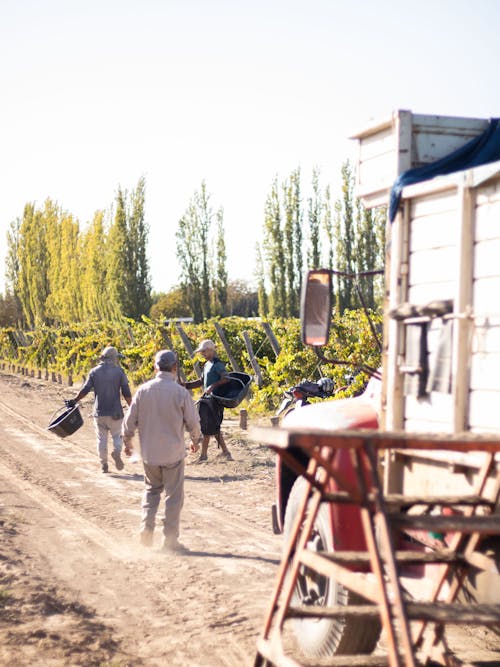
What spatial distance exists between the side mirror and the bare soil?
197 cm

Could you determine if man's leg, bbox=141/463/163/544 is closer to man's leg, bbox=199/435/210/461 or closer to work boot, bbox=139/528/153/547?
work boot, bbox=139/528/153/547

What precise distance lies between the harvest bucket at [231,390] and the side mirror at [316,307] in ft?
25.8

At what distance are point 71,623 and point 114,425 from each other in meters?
7.25

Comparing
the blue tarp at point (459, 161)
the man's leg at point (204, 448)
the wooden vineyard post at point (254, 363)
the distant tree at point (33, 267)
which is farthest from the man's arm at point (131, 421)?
the distant tree at point (33, 267)

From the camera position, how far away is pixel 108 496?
10938 mm

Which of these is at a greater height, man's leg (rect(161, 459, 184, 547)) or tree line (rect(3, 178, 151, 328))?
tree line (rect(3, 178, 151, 328))

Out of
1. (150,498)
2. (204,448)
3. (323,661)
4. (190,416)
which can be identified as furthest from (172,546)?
(204,448)

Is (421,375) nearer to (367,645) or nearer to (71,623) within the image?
(367,645)

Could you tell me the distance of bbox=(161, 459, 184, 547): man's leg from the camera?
27.2ft

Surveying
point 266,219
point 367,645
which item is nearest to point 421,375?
point 367,645

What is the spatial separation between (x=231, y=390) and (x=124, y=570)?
6150mm

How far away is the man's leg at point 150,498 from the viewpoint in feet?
27.8

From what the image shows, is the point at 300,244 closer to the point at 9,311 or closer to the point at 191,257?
the point at 191,257

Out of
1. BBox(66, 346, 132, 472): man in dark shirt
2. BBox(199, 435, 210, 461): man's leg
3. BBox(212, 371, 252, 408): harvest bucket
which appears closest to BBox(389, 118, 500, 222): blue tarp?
BBox(212, 371, 252, 408): harvest bucket
